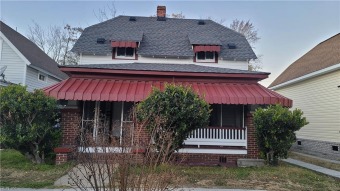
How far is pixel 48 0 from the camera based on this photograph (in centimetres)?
1609

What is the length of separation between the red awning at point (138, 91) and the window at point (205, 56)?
3027 mm

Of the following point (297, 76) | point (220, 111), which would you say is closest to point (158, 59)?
point (220, 111)

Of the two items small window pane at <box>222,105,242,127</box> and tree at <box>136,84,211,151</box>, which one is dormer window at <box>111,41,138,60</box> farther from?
tree at <box>136,84,211,151</box>

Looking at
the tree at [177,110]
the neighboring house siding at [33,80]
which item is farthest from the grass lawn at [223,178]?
the neighboring house siding at [33,80]

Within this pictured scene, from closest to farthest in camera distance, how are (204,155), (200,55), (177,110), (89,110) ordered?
(177,110) < (204,155) < (89,110) < (200,55)

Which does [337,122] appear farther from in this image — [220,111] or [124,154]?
[124,154]

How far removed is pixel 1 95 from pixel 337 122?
14063 millimetres

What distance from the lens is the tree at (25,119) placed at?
29.6 feet

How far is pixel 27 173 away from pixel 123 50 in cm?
796

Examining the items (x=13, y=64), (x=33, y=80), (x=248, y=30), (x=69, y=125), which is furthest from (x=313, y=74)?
(x=248, y=30)

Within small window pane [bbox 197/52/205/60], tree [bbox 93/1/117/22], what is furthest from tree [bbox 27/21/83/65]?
small window pane [bbox 197/52/205/60]

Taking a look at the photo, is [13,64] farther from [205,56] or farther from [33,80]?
[205,56]

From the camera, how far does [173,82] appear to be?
36.3 ft

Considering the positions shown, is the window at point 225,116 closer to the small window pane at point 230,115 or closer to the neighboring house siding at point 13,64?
the small window pane at point 230,115
